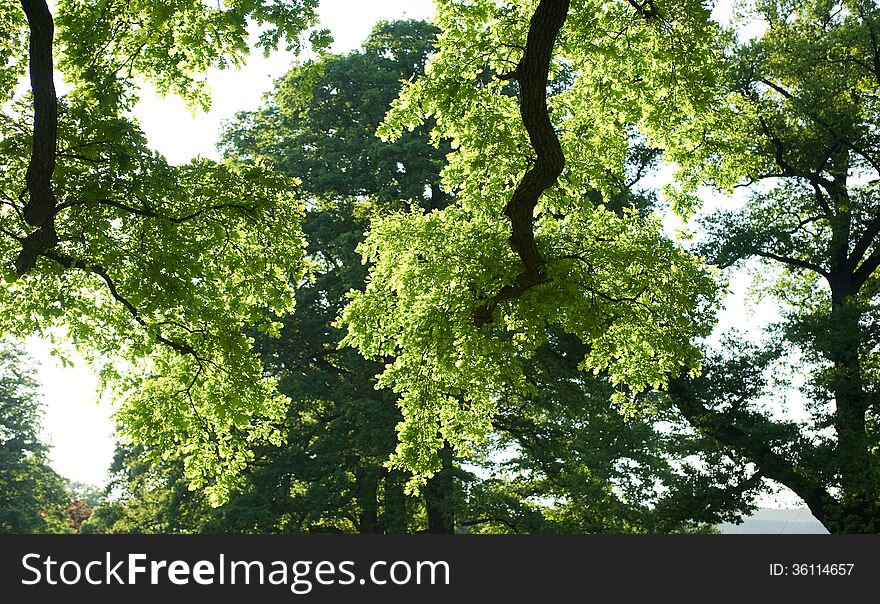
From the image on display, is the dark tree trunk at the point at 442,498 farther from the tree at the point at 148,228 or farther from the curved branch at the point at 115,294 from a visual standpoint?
the curved branch at the point at 115,294

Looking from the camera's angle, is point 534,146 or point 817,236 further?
point 817,236

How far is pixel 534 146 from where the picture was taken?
33.6 feet

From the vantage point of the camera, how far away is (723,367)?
2023cm

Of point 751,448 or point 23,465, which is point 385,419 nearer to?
point 751,448

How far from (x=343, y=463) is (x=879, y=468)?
11.6 meters

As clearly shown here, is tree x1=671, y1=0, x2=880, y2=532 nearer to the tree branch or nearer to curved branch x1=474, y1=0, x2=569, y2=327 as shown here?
the tree branch

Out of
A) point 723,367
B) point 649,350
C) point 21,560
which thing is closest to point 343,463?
point 723,367

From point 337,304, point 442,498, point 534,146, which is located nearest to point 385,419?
point 442,498

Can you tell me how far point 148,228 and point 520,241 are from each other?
4604 millimetres

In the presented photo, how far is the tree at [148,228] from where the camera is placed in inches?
422

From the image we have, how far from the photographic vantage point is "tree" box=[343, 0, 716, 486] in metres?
12.1

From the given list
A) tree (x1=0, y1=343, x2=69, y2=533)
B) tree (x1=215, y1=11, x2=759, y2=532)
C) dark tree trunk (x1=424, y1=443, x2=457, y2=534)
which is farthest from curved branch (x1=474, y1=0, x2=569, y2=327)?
tree (x1=0, y1=343, x2=69, y2=533)

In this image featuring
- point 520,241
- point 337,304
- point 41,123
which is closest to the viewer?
point 41,123

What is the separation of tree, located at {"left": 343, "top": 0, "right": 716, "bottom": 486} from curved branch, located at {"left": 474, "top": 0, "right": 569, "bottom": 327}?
48 millimetres
